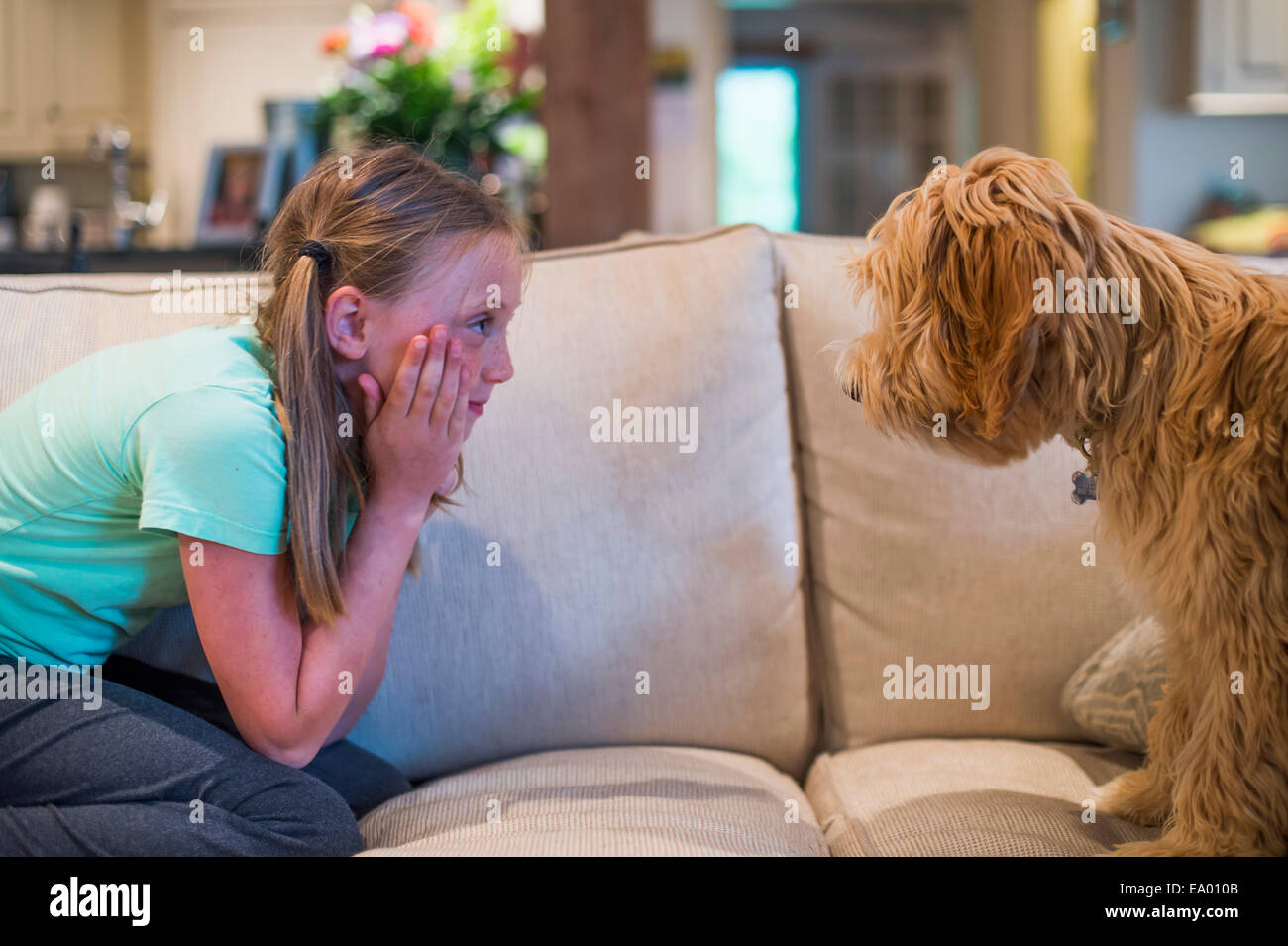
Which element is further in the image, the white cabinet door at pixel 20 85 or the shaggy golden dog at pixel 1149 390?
the white cabinet door at pixel 20 85

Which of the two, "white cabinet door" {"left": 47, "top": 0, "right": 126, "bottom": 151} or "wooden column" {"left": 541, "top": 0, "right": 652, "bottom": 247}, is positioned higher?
"white cabinet door" {"left": 47, "top": 0, "right": 126, "bottom": 151}

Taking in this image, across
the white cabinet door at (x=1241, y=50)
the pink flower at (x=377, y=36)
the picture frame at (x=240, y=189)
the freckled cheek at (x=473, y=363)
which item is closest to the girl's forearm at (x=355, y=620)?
the freckled cheek at (x=473, y=363)

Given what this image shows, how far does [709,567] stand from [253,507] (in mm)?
618

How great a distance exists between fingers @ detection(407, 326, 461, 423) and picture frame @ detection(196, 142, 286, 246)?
3172 millimetres

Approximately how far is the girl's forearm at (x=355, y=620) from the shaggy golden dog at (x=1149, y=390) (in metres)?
0.51

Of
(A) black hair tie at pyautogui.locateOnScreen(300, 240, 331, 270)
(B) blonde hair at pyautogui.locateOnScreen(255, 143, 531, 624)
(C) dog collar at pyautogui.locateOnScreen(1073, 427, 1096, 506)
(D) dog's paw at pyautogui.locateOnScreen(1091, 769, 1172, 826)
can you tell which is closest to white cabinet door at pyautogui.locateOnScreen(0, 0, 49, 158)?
(B) blonde hair at pyautogui.locateOnScreen(255, 143, 531, 624)

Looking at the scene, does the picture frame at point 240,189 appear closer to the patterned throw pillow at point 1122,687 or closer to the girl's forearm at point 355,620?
the girl's forearm at point 355,620

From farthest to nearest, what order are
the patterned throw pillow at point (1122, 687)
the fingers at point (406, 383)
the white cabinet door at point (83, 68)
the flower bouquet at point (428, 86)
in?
the white cabinet door at point (83, 68) < the flower bouquet at point (428, 86) < the patterned throw pillow at point (1122, 687) < the fingers at point (406, 383)

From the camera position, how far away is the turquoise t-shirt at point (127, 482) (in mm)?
950

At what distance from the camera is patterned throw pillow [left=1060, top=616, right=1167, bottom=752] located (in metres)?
1.26

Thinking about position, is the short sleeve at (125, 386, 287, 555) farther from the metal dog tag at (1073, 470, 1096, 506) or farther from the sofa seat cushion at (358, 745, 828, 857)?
the metal dog tag at (1073, 470, 1096, 506)

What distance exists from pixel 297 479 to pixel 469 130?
2.29 metres
